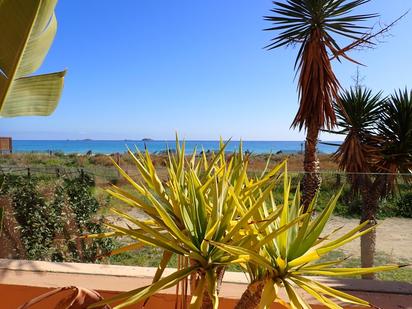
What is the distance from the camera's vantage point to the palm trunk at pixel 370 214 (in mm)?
3605

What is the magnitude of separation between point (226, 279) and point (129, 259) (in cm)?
204

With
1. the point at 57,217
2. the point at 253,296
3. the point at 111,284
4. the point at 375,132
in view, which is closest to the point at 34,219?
the point at 57,217

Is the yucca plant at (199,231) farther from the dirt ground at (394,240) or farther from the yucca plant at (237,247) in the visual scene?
the dirt ground at (394,240)

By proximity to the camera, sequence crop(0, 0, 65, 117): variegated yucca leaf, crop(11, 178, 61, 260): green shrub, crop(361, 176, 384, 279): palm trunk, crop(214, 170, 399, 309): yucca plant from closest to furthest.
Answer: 1. crop(214, 170, 399, 309): yucca plant
2. crop(0, 0, 65, 117): variegated yucca leaf
3. crop(11, 178, 61, 260): green shrub
4. crop(361, 176, 384, 279): palm trunk

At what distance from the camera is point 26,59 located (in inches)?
50.0

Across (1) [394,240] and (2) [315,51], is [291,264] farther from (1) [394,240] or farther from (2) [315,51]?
(2) [315,51]

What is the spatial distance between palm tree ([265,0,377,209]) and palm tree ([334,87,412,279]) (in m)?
0.45

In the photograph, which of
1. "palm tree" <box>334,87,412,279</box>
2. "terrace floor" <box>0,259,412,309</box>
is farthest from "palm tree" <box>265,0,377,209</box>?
"terrace floor" <box>0,259,412,309</box>

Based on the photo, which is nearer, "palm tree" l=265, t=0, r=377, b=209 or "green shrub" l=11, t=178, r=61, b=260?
"green shrub" l=11, t=178, r=61, b=260

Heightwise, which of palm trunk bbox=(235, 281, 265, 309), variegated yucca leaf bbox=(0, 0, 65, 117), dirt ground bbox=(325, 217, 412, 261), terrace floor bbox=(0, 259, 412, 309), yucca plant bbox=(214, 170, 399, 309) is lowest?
dirt ground bbox=(325, 217, 412, 261)

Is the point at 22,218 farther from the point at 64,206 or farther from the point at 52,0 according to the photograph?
the point at 52,0

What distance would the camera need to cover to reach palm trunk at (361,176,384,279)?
361cm

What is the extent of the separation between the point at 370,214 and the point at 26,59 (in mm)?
3567

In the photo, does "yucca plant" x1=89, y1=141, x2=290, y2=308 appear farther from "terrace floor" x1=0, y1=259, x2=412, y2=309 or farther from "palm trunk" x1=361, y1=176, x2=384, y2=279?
"palm trunk" x1=361, y1=176, x2=384, y2=279
